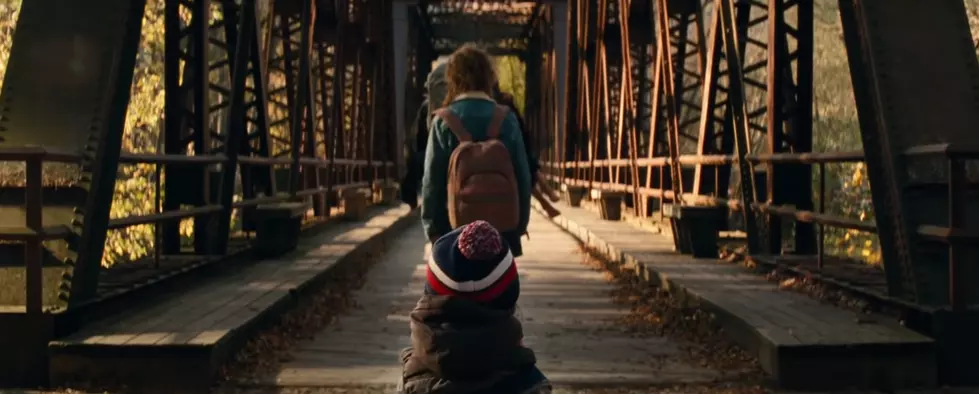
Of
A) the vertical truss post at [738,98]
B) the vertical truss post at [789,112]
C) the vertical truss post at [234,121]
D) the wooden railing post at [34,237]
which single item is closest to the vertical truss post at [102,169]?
the wooden railing post at [34,237]

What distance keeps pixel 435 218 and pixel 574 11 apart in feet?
74.1

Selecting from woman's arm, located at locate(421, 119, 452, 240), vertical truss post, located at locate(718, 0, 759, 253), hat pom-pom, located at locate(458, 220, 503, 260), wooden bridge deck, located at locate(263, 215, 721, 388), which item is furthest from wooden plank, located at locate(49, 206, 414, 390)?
vertical truss post, located at locate(718, 0, 759, 253)

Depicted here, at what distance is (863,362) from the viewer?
5.68 m

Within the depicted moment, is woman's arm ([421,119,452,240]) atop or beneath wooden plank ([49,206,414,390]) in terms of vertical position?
atop

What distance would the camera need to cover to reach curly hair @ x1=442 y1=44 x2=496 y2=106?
16.3 ft

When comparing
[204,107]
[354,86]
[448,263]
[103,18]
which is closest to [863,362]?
[448,263]

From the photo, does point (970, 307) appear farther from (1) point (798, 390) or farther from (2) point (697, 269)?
(2) point (697, 269)

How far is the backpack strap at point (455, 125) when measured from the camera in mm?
4855

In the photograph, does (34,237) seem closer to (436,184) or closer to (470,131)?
(436,184)

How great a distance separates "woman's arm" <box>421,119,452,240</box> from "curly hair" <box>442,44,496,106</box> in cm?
16

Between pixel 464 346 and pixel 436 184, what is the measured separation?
1.69 m

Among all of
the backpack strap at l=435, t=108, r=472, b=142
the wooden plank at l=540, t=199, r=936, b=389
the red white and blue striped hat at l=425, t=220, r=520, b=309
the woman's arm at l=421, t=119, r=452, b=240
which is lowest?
the wooden plank at l=540, t=199, r=936, b=389

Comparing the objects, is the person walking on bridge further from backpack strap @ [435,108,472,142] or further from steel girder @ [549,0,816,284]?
steel girder @ [549,0,816,284]

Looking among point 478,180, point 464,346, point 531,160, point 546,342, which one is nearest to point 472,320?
point 464,346
